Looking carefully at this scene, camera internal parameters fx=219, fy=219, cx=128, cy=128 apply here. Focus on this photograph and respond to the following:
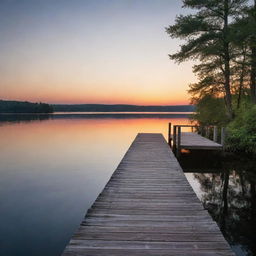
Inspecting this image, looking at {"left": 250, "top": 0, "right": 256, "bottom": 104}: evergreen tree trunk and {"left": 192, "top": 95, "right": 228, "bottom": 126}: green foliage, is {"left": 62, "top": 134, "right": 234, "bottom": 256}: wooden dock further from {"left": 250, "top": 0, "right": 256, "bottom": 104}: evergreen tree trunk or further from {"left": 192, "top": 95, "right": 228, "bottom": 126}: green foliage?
{"left": 250, "top": 0, "right": 256, "bottom": 104}: evergreen tree trunk

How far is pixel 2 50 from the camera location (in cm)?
2994

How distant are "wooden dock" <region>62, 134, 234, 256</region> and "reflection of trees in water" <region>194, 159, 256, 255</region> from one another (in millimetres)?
1778

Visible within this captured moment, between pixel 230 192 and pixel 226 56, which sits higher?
pixel 226 56

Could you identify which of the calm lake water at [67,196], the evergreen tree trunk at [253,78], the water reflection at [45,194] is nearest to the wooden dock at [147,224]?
the calm lake water at [67,196]

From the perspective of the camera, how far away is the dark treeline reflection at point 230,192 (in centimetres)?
549

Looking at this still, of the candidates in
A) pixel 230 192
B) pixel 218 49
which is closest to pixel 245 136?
pixel 230 192

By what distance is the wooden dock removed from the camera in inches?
110

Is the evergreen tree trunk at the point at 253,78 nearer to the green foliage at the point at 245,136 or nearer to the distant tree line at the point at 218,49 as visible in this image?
the distant tree line at the point at 218,49

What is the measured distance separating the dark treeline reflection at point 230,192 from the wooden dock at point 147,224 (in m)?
1.78

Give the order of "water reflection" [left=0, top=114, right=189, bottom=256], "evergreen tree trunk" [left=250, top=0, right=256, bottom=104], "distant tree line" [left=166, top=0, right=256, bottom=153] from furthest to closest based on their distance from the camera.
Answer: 1. "distant tree line" [left=166, top=0, right=256, bottom=153]
2. "evergreen tree trunk" [left=250, top=0, right=256, bottom=104]
3. "water reflection" [left=0, top=114, right=189, bottom=256]

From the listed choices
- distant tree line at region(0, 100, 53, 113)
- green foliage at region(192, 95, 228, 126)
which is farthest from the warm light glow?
distant tree line at region(0, 100, 53, 113)

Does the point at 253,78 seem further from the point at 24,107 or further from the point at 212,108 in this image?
the point at 24,107

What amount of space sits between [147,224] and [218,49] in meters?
14.7

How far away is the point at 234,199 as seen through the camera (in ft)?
26.1
